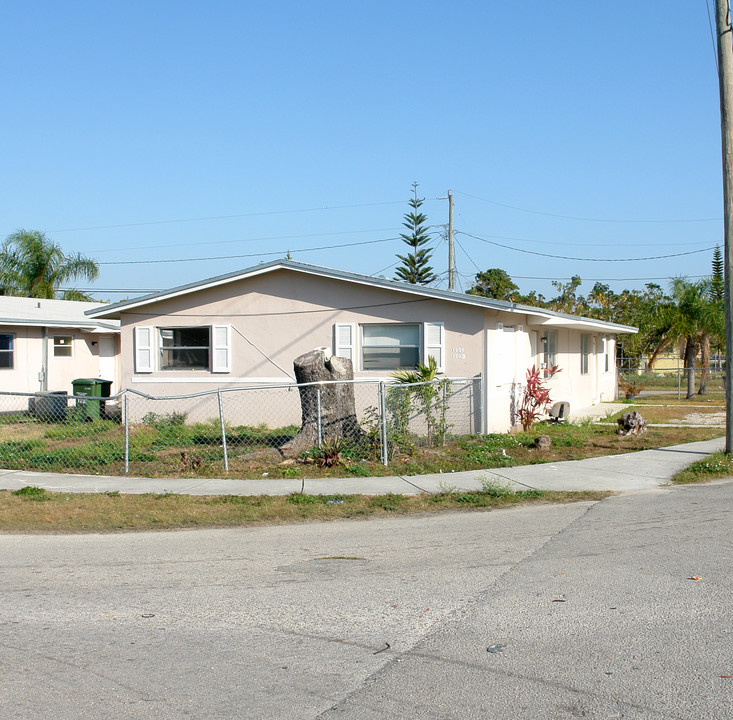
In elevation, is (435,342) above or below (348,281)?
below

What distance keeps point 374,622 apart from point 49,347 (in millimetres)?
21236

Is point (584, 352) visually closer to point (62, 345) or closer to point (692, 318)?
point (692, 318)

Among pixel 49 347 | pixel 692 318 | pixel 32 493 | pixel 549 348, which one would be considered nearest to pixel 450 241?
pixel 692 318

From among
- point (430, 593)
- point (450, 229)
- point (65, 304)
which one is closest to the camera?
point (430, 593)

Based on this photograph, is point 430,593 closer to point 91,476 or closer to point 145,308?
point 91,476

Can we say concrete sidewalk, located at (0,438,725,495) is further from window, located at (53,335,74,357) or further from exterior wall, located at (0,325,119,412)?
window, located at (53,335,74,357)

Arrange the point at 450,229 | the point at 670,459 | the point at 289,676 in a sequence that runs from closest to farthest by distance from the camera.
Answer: the point at 289,676 < the point at 670,459 < the point at 450,229

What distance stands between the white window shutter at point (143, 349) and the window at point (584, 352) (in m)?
13.7

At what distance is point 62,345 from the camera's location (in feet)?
81.3

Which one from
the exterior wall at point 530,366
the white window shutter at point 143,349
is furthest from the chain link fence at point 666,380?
the white window shutter at point 143,349

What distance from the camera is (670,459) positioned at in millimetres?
13539

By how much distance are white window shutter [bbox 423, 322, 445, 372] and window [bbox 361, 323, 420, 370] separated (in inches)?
10.8

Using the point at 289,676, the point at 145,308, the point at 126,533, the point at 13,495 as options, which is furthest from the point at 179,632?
the point at 145,308

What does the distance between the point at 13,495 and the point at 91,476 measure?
1.67 m
